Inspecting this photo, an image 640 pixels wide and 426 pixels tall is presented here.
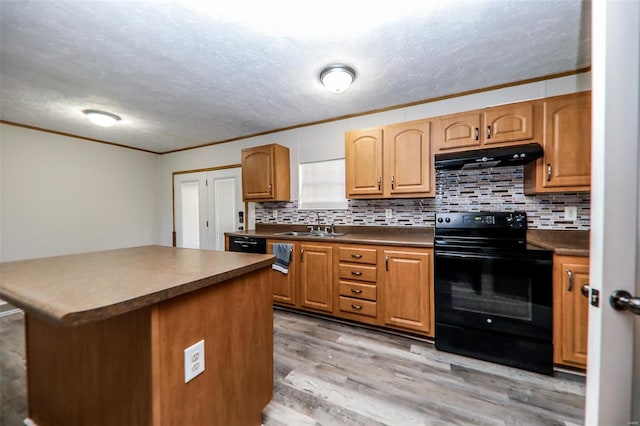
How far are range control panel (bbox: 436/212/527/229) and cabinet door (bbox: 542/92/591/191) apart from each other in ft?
1.06

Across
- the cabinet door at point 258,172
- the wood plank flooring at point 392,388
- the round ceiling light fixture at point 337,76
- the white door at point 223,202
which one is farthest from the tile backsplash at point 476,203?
the white door at point 223,202

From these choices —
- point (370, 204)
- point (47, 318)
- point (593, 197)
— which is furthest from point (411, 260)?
point (47, 318)

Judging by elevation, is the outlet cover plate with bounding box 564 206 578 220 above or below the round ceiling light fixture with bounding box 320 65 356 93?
below

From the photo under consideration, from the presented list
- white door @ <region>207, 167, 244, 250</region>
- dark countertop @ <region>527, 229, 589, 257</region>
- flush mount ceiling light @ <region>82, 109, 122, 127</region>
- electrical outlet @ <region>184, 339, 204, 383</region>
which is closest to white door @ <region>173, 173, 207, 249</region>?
white door @ <region>207, 167, 244, 250</region>

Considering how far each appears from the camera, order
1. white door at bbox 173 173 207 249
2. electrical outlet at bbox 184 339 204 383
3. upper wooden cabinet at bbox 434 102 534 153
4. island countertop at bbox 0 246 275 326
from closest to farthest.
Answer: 1. island countertop at bbox 0 246 275 326
2. electrical outlet at bbox 184 339 204 383
3. upper wooden cabinet at bbox 434 102 534 153
4. white door at bbox 173 173 207 249

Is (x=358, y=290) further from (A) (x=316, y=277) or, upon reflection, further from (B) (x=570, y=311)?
(B) (x=570, y=311)

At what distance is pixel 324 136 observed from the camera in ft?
10.4

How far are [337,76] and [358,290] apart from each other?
1.89 m

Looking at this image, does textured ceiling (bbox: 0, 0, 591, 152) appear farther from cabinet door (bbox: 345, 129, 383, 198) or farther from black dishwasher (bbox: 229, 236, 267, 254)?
black dishwasher (bbox: 229, 236, 267, 254)

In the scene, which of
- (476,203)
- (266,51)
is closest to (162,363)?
(266,51)

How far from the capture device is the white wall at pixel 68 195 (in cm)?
309

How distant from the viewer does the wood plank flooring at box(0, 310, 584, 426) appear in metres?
1.38

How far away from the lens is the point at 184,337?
0.85m

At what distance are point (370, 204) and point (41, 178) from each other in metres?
4.40
